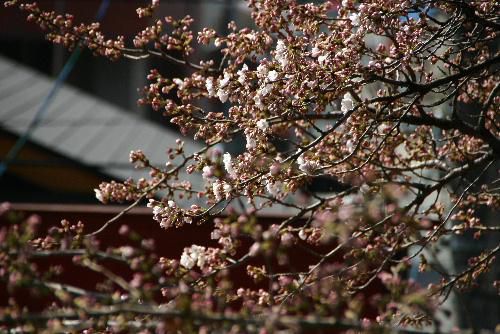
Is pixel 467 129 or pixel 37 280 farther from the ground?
pixel 467 129

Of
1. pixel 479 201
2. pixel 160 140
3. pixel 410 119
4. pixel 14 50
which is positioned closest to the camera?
pixel 410 119

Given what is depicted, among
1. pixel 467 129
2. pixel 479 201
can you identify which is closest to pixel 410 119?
pixel 467 129

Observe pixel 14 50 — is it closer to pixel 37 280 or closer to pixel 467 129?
pixel 467 129

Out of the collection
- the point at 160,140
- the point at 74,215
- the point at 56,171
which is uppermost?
the point at 160,140

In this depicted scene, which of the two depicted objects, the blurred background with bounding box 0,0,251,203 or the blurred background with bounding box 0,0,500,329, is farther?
the blurred background with bounding box 0,0,251,203

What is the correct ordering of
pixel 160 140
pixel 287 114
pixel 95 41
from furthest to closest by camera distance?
1. pixel 160 140
2. pixel 95 41
3. pixel 287 114

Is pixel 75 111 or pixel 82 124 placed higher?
pixel 75 111

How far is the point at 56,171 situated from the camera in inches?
324

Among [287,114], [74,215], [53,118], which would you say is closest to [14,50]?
[53,118]

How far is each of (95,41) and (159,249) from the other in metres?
2.78

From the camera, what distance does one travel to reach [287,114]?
3299mm

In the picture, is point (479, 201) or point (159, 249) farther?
point (159, 249)

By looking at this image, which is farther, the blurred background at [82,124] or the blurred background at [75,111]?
the blurred background at [75,111]

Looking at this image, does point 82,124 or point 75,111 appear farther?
point 75,111
